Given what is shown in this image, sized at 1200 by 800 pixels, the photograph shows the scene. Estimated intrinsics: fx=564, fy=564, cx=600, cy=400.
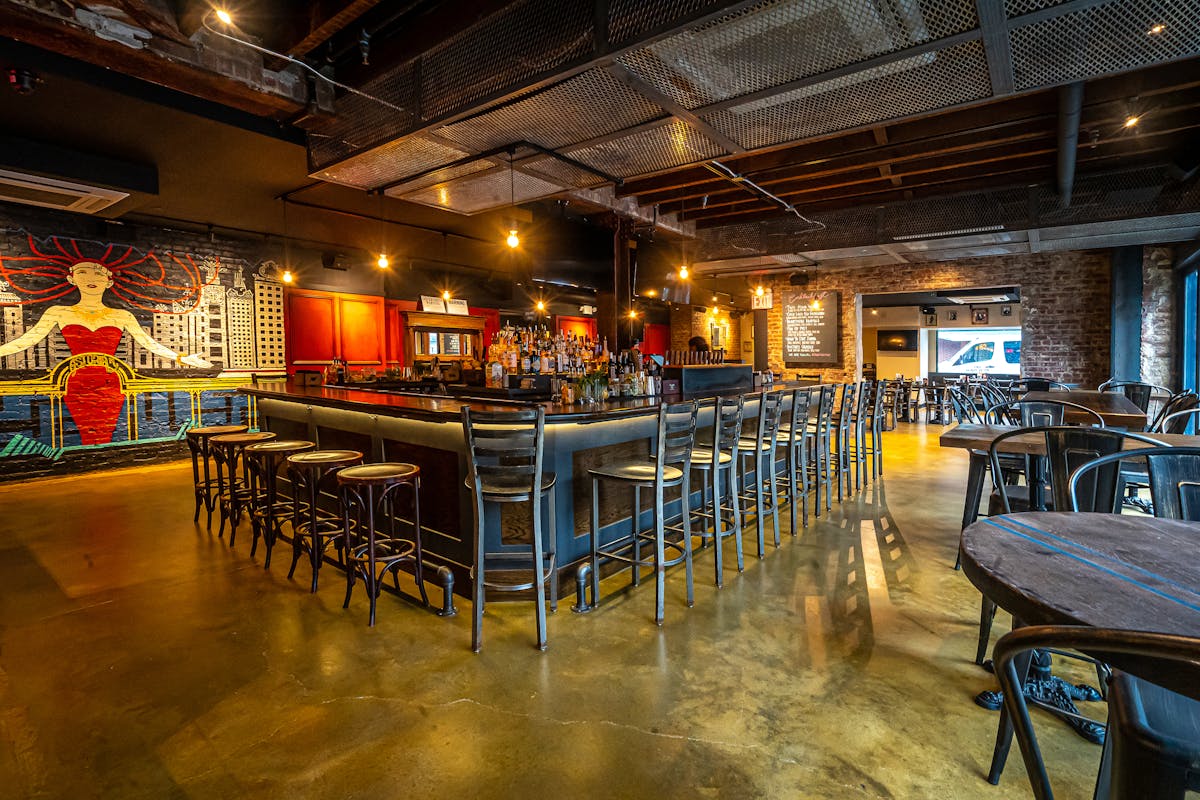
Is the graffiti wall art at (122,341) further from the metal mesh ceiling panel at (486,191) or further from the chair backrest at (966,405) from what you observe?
the chair backrest at (966,405)

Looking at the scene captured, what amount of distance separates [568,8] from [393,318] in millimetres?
8216

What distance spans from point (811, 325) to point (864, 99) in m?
7.48

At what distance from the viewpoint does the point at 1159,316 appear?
8.12 meters

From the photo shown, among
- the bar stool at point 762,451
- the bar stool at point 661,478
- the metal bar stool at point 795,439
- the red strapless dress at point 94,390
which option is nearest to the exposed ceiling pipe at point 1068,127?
the metal bar stool at point 795,439

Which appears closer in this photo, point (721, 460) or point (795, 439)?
point (721, 460)

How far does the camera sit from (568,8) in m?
2.87

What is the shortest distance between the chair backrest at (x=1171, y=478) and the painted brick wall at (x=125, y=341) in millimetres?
9313

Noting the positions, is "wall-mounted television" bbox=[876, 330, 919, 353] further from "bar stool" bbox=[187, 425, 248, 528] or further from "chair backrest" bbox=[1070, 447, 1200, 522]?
"bar stool" bbox=[187, 425, 248, 528]

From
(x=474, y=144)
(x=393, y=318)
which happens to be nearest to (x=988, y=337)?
(x=393, y=318)

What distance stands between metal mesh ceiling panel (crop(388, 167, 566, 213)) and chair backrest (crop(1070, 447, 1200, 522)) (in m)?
→ 3.97

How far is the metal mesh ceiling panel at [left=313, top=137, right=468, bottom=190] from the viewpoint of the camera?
3.99m

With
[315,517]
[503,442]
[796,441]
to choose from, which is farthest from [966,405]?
[315,517]

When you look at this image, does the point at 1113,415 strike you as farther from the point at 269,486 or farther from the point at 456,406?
the point at 269,486

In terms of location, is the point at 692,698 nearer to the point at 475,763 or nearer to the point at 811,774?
the point at 811,774
